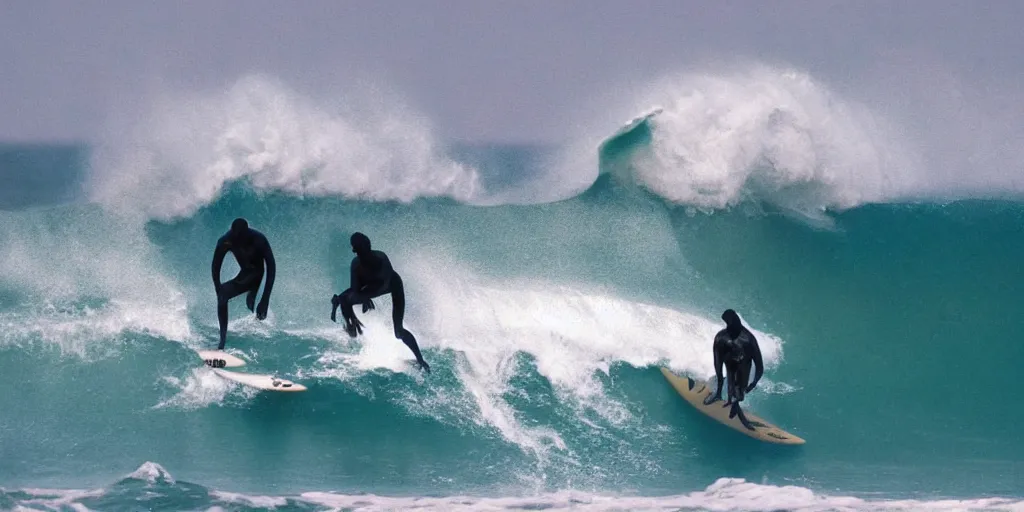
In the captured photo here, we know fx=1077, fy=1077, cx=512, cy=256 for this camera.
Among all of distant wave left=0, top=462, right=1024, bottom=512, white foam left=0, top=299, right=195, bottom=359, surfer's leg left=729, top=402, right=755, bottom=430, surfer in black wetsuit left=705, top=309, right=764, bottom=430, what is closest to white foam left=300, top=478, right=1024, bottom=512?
distant wave left=0, top=462, right=1024, bottom=512

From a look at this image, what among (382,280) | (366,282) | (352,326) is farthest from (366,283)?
(352,326)

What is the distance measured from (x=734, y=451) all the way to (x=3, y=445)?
6.08 meters

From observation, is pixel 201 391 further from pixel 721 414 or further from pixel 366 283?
pixel 721 414

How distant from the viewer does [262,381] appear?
31.9 ft

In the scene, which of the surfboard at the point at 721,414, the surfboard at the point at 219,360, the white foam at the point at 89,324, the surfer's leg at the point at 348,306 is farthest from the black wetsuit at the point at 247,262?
the surfboard at the point at 721,414

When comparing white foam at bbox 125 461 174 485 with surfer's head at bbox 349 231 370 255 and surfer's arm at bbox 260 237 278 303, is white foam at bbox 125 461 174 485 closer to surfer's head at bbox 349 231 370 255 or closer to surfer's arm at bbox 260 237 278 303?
surfer's arm at bbox 260 237 278 303

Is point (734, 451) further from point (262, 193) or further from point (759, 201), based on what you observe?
point (262, 193)

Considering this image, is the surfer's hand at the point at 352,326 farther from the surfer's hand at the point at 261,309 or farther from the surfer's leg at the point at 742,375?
the surfer's leg at the point at 742,375

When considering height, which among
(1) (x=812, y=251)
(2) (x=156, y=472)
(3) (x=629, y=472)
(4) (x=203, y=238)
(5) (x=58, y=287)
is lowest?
(2) (x=156, y=472)

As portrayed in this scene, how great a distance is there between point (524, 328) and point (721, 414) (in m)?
2.15

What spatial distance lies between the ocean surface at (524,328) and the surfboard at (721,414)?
0.31 feet

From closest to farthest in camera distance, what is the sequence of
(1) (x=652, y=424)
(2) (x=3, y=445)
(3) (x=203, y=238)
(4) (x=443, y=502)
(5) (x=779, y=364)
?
(4) (x=443, y=502) → (2) (x=3, y=445) → (1) (x=652, y=424) → (5) (x=779, y=364) → (3) (x=203, y=238)

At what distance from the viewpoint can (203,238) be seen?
40.1 feet

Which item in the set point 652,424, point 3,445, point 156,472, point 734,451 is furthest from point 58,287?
point 734,451
